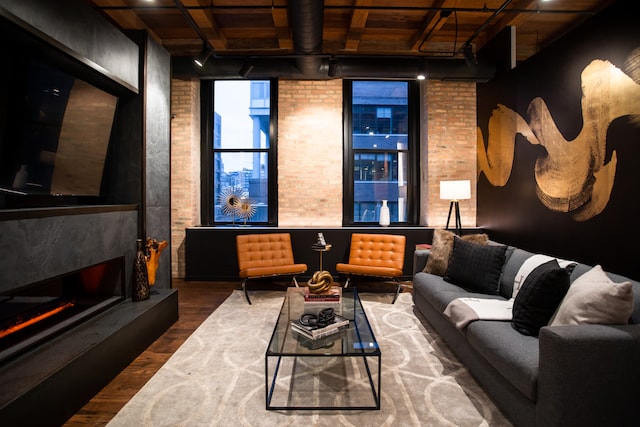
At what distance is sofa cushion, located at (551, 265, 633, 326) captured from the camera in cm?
184

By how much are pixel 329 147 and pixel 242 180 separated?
1.57m

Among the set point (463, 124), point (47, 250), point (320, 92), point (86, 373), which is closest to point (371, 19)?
point (320, 92)

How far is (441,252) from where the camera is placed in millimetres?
3926

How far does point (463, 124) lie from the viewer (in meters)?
5.73

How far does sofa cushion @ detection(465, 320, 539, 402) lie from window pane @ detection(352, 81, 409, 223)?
3.70m

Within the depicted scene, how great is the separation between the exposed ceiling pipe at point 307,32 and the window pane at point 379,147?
128cm

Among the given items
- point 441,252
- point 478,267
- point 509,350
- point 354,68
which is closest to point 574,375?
point 509,350

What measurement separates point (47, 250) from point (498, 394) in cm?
301

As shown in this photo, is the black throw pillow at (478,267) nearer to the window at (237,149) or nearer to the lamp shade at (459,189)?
the lamp shade at (459,189)

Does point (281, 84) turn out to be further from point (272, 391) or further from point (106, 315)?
point (272, 391)

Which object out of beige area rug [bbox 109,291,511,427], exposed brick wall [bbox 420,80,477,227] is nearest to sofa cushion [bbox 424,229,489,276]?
beige area rug [bbox 109,291,511,427]

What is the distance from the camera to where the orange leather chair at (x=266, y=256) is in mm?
4570

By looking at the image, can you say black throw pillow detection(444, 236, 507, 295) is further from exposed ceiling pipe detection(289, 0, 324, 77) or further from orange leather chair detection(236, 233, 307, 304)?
exposed ceiling pipe detection(289, 0, 324, 77)

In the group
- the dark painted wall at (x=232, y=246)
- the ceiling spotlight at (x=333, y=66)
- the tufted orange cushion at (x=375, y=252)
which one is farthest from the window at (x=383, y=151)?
the ceiling spotlight at (x=333, y=66)
